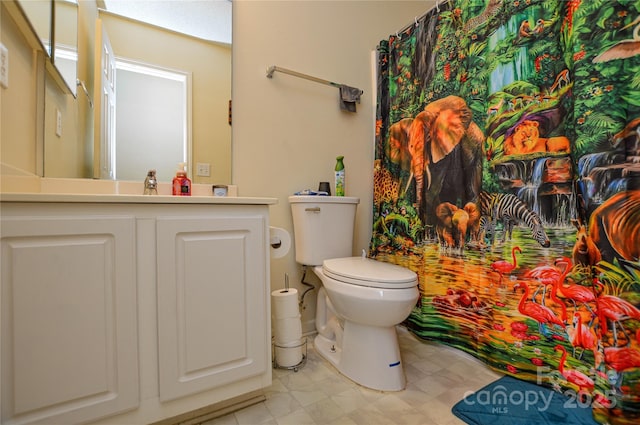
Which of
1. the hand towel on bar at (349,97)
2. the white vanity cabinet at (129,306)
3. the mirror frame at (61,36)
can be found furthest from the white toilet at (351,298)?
the mirror frame at (61,36)

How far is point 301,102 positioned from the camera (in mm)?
1736

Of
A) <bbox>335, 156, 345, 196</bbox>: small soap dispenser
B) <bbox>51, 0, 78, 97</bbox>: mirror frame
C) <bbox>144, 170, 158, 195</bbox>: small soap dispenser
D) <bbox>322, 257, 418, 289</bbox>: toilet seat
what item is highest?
<bbox>51, 0, 78, 97</bbox>: mirror frame

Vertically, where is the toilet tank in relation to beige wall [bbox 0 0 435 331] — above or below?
below

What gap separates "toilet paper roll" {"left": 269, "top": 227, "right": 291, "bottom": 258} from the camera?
4.12 ft

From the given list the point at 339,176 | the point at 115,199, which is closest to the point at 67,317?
the point at 115,199

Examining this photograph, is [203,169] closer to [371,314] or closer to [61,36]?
[61,36]

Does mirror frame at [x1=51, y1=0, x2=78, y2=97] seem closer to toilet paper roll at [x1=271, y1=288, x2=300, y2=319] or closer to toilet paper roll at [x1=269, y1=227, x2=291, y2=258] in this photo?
toilet paper roll at [x1=269, y1=227, x2=291, y2=258]

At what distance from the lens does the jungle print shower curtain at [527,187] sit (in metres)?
0.94

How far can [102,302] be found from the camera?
814 millimetres

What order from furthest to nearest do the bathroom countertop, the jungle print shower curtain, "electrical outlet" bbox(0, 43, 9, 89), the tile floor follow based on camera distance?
the tile floor, the jungle print shower curtain, "electrical outlet" bbox(0, 43, 9, 89), the bathroom countertop

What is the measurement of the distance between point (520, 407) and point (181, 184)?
1.62m

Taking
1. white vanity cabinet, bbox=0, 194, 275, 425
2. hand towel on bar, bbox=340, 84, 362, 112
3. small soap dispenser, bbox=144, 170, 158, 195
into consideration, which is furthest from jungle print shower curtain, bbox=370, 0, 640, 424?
small soap dispenser, bbox=144, 170, 158, 195

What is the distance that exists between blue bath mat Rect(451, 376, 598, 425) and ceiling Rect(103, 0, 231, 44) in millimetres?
1953

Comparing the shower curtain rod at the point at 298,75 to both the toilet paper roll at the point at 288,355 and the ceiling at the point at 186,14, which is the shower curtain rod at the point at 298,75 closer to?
the ceiling at the point at 186,14
